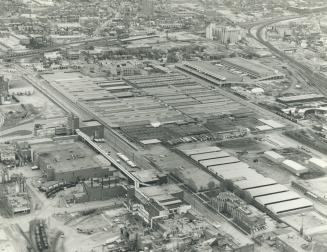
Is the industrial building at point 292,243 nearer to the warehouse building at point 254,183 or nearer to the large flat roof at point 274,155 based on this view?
the warehouse building at point 254,183

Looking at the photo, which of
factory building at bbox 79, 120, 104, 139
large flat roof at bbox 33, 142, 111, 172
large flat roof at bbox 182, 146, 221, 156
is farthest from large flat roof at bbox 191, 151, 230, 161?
factory building at bbox 79, 120, 104, 139

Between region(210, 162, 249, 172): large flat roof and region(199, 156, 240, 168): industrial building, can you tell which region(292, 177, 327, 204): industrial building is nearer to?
region(210, 162, 249, 172): large flat roof

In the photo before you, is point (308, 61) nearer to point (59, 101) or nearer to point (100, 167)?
point (59, 101)

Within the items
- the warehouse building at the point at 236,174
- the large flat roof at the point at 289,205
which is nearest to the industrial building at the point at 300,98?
the warehouse building at the point at 236,174

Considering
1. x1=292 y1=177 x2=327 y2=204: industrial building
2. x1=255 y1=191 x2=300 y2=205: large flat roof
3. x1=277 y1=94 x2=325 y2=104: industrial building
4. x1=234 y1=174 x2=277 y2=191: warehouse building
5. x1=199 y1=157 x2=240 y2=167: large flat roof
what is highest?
x1=199 y1=157 x2=240 y2=167: large flat roof

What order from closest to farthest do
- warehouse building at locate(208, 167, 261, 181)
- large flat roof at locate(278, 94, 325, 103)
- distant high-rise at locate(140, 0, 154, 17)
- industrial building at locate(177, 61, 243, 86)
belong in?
warehouse building at locate(208, 167, 261, 181), large flat roof at locate(278, 94, 325, 103), industrial building at locate(177, 61, 243, 86), distant high-rise at locate(140, 0, 154, 17)

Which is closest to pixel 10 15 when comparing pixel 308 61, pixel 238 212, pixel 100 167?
pixel 308 61

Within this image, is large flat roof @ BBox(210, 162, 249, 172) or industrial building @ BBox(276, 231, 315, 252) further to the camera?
large flat roof @ BBox(210, 162, 249, 172)
